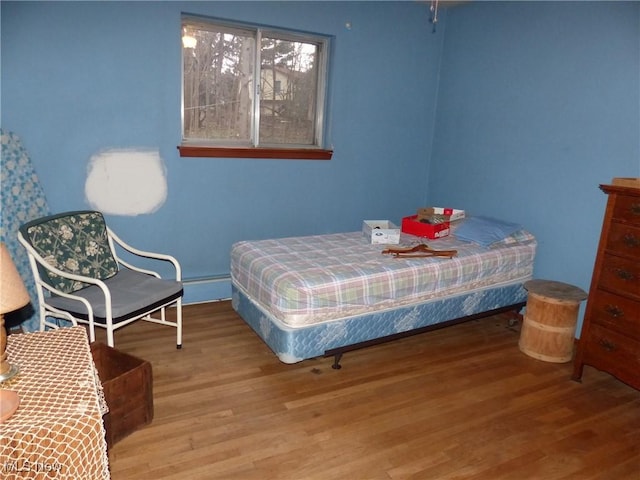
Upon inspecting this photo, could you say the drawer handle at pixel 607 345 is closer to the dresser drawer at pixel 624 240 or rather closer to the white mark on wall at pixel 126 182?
the dresser drawer at pixel 624 240

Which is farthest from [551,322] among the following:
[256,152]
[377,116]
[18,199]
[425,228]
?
[18,199]

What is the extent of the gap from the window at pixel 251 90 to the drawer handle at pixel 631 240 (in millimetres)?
2342

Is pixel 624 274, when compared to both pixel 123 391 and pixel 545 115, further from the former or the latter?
pixel 123 391

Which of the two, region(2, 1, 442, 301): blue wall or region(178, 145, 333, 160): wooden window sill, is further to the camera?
region(178, 145, 333, 160): wooden window sill

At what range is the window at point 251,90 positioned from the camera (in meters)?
3.63

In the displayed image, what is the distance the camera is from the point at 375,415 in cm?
250

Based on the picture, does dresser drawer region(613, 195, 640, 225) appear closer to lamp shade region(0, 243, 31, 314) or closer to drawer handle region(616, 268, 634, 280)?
drawer handle region(616, 268, 634, 280)

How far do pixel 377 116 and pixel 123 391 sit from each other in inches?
124

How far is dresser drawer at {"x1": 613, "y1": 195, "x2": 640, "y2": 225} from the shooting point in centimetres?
257

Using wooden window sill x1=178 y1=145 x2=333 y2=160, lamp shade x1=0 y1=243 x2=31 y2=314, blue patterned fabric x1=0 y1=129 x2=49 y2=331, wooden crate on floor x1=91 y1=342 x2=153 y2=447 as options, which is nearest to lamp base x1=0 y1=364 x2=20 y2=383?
lamp shade x1=0 y1=243 x2=31 y2=314

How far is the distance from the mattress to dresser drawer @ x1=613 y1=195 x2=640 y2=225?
89 cm

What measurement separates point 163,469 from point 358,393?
1.12 metres

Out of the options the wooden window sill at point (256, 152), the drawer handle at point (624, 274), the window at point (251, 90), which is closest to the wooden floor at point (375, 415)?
the drawer handle at point (624, 274)

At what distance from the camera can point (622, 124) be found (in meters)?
3.12
